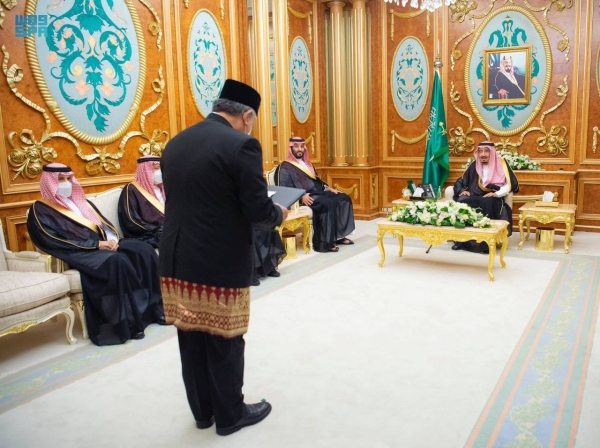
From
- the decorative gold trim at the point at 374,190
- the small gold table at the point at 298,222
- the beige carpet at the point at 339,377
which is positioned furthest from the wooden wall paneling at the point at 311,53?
the beige carpet at the point at 339,377

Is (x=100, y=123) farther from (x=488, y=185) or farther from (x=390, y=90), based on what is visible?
(x=390, y=90)

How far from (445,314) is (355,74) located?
17.3 ft

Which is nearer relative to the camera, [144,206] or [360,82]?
[144,206]

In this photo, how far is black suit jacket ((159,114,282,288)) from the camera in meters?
2.16

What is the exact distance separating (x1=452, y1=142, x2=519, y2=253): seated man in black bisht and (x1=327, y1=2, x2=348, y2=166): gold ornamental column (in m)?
2.37

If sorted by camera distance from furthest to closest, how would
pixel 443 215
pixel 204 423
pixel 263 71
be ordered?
pixel 263 71 → pixel 443 215 → pixel 204 423

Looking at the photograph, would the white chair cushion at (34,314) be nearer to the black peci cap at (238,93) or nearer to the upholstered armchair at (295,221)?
the black peci cap at (238,93)

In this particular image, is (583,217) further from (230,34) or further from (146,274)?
(146,274)

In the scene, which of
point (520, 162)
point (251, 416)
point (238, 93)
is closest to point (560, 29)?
point (520, 162)

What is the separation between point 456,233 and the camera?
16.8 feet

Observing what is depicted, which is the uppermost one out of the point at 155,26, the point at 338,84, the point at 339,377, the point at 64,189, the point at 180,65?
the point at 155,26

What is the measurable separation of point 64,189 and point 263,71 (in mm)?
3560

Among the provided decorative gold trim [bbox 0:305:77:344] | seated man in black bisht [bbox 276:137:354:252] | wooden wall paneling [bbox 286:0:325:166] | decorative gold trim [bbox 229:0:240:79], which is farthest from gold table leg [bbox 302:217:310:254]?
decorative gold trim [bbox 0:305:77:344]

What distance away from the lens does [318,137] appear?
864 cm
